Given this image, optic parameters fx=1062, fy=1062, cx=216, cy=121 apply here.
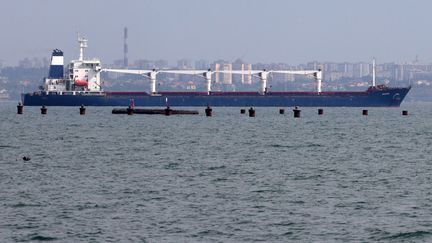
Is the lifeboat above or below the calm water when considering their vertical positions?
above

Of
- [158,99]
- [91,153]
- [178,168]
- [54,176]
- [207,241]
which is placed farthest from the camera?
[158,99]

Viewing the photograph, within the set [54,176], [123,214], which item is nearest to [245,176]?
[54,176]

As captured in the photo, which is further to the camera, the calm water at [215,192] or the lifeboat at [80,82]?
the lifeboat at [80,82]

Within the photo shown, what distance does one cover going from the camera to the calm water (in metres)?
31.3

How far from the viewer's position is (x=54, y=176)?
45688 mm

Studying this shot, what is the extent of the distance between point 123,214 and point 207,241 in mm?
5015

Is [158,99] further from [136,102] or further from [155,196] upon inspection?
[155,196]

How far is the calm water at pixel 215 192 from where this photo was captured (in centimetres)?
3128

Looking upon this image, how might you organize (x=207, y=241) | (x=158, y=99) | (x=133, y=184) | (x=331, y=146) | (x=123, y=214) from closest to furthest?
(x=207, y=241), (x=123, y=214), (x=133, y=184), (x=331, y=146), (x=158, y=99)

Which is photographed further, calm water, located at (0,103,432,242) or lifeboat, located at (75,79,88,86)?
lifeboat, located at (75,79,88,86)

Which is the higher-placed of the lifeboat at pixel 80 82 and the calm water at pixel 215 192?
the lifeboat at pixel 80 82

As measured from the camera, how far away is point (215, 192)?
130 ft

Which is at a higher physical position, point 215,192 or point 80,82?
point 80,82

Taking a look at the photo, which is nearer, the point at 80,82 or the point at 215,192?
the point at 215,192
